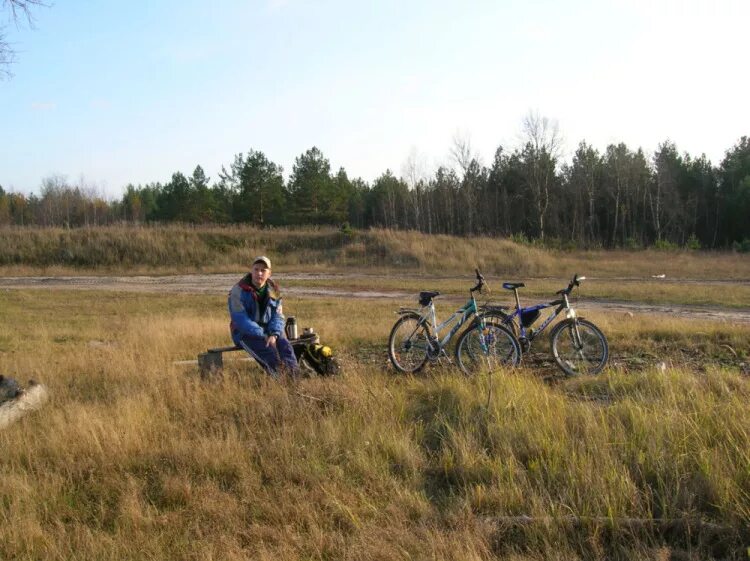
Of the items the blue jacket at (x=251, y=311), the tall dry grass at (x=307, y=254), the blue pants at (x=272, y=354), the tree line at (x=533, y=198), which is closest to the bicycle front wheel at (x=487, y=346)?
the blue pants at (x=272, y=354)

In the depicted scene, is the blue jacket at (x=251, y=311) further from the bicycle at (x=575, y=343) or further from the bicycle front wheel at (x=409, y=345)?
the bicycle at (x=575, y=343)

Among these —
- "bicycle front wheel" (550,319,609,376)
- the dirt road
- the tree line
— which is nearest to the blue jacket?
"bicycle front wheel" (550,319,609,376)

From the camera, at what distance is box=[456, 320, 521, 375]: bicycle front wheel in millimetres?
6996

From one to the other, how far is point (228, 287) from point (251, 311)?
685 inches

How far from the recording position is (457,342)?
7.12 m

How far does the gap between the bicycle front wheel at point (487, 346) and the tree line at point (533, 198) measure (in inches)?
1668

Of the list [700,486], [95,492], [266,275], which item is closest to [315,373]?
[266,275]

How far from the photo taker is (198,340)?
9656 millimetres

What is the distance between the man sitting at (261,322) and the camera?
21.5 feet

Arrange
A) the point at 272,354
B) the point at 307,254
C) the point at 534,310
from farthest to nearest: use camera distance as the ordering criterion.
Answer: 1. the point at 307,254
2. the point at 534,310
3. the point at 272,354

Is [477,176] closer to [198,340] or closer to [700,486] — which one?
[198,340]

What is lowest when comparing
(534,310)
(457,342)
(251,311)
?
(457,342)

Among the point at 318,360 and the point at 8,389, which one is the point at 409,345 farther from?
the point at 8,389

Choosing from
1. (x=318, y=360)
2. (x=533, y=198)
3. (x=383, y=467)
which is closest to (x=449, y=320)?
(x=318, y=360)
